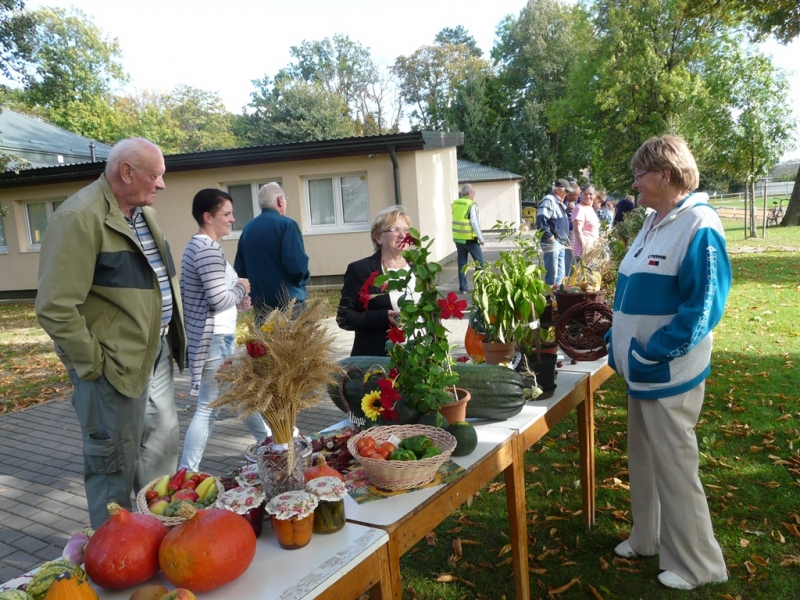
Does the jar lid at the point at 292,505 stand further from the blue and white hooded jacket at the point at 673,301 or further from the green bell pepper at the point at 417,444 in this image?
the blue and white hooded jacket at the point at 673,301

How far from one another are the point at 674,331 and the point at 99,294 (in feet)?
8.09

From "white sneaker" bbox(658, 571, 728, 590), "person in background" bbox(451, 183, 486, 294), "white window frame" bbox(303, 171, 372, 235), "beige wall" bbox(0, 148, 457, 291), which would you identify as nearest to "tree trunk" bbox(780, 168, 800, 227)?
"beige wall" bbox(0, 148, 457, 291)

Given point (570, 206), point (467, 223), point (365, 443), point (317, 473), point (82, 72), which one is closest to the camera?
point (317, 473)

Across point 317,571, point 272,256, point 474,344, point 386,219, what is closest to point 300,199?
point 272,256

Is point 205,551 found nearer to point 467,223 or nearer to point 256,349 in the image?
point 256,349

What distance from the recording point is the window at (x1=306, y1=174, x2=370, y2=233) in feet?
49.6

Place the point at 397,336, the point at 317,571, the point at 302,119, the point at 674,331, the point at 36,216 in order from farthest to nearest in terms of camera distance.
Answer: the point at 302,119 < the point at 36,216 < the point at 674,331 < the point at 397,336 < the point at 317,571

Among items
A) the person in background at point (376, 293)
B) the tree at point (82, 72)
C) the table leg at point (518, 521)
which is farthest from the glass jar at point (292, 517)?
the tree at point (82, 72)

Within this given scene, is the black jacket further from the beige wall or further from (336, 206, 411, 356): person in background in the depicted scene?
the beige wall

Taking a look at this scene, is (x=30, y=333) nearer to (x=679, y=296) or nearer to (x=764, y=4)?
(x=679, y=296)

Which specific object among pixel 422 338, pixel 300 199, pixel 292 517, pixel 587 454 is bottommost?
pixel 587 454

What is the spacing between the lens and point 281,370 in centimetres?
174

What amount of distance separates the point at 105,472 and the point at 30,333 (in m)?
11.2

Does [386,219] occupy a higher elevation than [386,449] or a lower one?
higher
